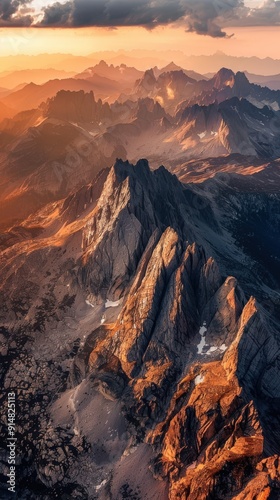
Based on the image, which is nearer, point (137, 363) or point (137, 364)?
point (137, 364)

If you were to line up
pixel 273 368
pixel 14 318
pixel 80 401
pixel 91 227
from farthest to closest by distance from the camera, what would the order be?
pixel 91 227
pixel 14 318
pixel 80 401
pixel 273 368

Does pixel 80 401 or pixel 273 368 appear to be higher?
pixel 273 368

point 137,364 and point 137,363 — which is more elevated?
point 137,363

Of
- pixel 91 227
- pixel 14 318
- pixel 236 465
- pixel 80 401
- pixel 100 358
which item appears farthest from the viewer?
pixel 91 227

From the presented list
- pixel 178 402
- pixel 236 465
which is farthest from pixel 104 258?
pixel 236 465

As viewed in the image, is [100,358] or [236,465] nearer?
[236,465]

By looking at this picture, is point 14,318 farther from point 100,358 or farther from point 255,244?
point 255,244

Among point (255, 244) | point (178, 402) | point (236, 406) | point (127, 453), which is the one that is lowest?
point (255, 244)
